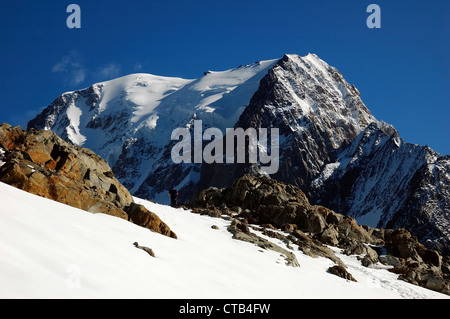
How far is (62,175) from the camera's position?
17.2m

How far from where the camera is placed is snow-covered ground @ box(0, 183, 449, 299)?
27.3 ft

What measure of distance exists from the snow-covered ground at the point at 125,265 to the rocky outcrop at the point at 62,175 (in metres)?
1.46

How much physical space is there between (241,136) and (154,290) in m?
142

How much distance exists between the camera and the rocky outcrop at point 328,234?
24.4m

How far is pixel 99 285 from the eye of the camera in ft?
28.7

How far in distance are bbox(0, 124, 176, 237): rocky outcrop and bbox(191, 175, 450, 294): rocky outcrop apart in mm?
9458

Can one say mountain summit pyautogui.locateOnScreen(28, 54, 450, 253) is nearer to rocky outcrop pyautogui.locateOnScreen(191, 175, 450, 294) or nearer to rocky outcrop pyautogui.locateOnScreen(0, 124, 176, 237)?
rocky outcrop pyautogui.locateOnScreen(191, 175, 450, 294)

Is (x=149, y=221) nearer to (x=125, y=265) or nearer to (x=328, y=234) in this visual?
(x=125, y=265)

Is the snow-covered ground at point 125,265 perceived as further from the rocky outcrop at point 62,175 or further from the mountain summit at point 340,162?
the mountain summit at point 340,162

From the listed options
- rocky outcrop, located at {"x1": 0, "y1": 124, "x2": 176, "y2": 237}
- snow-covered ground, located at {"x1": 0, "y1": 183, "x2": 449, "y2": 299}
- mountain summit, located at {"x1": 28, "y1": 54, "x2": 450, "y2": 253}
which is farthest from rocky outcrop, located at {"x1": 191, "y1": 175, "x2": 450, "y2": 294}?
mountain summit, located at {"x1": 28, "y1": 54, "x2": 450, "y2": 253}
